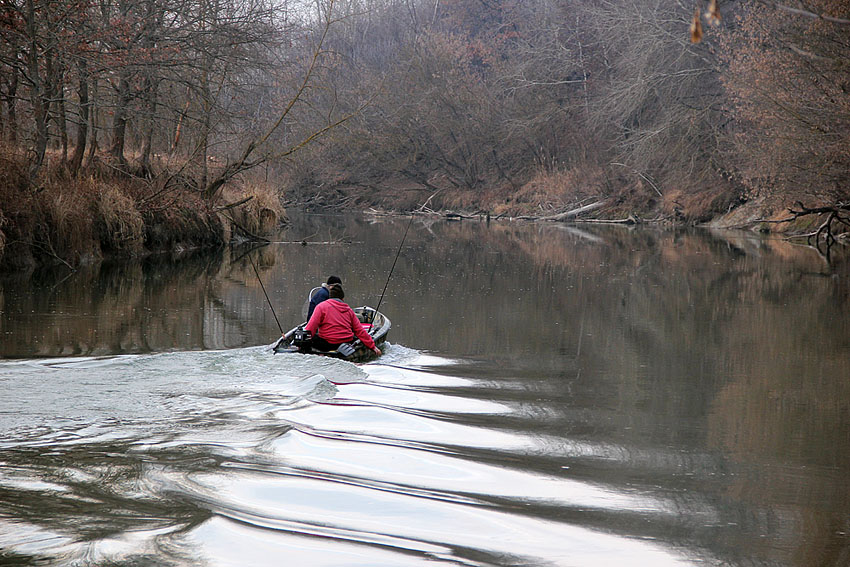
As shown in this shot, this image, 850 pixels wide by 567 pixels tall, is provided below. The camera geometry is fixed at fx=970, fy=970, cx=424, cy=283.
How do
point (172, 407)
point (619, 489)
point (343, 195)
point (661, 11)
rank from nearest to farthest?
point (619, 489)
point (172, 407)
point (661, 11)
point (343, 195)

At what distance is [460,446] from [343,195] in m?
50.6

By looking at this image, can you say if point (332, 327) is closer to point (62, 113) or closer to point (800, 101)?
point (62, 113)

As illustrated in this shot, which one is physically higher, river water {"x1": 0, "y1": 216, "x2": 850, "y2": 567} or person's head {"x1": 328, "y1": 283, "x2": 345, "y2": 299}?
person's head {"x1": 328, "y1": 283, "x2": 345, "y2": 299}

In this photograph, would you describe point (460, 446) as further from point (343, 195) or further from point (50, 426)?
point (343, 195)

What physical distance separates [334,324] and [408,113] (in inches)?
1753

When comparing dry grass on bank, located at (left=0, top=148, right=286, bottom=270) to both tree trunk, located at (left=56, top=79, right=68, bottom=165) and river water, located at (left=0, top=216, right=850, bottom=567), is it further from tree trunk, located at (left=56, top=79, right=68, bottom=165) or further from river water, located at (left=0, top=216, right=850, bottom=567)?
river water, located at (left=0, top=216, right=850, bottom=567)

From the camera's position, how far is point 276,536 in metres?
4.95

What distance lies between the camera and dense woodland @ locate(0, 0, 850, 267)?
18516 mm

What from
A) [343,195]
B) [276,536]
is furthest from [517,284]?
[343,195]

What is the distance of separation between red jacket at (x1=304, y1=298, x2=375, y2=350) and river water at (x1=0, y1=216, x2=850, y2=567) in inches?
17.5

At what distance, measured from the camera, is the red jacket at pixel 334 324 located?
10.6m

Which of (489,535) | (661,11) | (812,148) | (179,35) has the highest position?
(661,11)

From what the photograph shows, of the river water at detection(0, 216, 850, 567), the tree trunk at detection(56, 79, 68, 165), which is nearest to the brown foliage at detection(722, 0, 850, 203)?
the river water at detection(0, 216, 850, 567)

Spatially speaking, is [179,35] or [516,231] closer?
[179,35]
